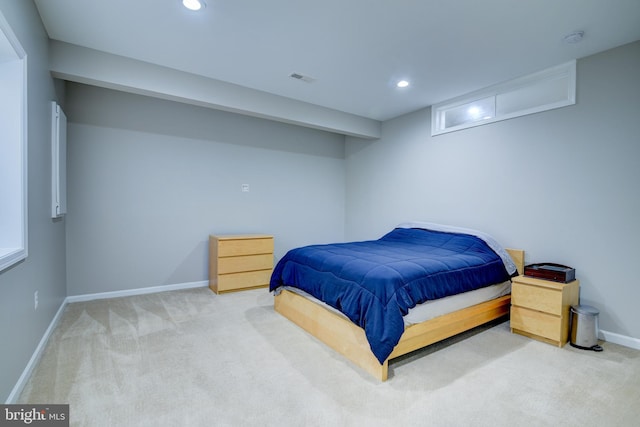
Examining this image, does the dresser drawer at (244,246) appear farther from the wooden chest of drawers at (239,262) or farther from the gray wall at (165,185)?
the gray wall at (165,185)

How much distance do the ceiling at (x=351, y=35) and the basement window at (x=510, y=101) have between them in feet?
0.46

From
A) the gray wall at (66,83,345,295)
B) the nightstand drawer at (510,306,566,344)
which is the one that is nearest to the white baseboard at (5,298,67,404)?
the gray wall at (66,83,345,295)

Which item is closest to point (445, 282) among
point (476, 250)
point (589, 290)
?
point (476, 250)

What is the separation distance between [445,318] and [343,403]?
3.75ft

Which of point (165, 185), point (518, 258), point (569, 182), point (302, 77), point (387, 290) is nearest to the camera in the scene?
point (387, 290)

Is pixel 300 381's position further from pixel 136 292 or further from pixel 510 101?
pixel 510 101

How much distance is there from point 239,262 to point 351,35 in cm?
293

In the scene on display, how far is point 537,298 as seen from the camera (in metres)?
2.66

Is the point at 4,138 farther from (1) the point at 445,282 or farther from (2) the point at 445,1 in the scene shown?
(1) the point at 445,282

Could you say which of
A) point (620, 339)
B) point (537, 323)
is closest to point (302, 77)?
point (537, 323)

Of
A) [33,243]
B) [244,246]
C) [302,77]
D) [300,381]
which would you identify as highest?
[302,77]

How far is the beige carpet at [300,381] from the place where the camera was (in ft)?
5.41

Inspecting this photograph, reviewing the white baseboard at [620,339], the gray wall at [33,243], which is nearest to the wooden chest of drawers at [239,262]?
the gray wall at [33,243]

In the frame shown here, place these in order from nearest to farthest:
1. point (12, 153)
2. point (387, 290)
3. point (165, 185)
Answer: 1. point (12, 153)
2. point (387, 290)
3. point (165, 185)
